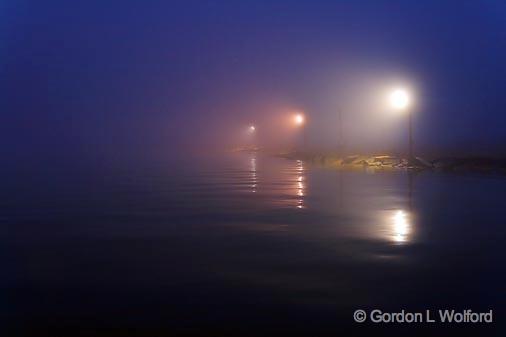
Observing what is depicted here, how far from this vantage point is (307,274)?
9586 millimetres

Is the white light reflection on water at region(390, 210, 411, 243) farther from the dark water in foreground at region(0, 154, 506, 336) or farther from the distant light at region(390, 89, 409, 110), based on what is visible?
the distant light at region(390, 89, 409, 110)

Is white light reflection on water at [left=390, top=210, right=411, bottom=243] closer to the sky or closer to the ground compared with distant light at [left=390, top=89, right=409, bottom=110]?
closer to the ground

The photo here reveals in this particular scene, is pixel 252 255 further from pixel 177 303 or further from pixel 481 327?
pixel 481 327

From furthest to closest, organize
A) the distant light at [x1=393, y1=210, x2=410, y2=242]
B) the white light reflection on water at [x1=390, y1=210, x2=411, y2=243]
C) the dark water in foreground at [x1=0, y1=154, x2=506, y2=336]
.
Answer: the distant light at [x1=393, y1=210, x2=410, y2=242], the white light reflection on water at [x1=390, y1=210, x2=411, y2=243], the dark water in foreground at [x1=0, y1=154, x2=506, y2=336]

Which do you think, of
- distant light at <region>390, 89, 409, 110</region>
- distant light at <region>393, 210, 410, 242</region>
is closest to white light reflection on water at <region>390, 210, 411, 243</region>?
distant light at <region>393, 210, 410, 242</region>

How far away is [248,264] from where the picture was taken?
1041cm

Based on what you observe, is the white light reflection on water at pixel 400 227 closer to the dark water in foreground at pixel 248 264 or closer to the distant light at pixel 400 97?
the dark water in foreground at pixel 248 264

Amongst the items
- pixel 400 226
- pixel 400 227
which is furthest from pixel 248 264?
pixel 400 226

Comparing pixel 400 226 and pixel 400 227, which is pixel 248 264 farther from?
pixel 400 226

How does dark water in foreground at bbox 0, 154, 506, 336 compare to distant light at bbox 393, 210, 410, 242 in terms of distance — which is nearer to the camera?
dark water in foreground at bbox 0, 154, 506, 336

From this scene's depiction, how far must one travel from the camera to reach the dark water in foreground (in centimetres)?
747

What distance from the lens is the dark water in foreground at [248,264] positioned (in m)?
7.47

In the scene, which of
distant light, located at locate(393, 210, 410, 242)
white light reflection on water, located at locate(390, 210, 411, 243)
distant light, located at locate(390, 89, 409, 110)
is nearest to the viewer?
white light reflection on water, located at locate(390, 210, 411, 243)

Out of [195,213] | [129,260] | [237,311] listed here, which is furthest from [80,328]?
[195,213]
